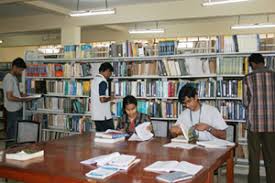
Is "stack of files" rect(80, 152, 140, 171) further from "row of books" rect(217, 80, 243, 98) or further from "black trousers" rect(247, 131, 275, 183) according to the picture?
"row of books" rect(217, 80, 243, 98)

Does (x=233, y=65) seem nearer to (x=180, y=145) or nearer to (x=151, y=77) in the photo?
(x=151, y=77)

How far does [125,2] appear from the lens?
7.06 meters

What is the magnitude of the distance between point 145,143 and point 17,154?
50.4 inches

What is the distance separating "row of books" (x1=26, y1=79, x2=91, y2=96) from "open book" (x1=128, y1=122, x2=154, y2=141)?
108 inches

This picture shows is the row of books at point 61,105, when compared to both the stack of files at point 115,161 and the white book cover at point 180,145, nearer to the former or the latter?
the white book cover at point 180,145

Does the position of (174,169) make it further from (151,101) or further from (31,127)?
(151,101)

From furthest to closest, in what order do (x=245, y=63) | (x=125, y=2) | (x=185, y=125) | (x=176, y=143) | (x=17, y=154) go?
(x=125, y=2) → (x=245, y=63) → (x=185, y=125) → (x=176, y=143) → (x=17, y=154)

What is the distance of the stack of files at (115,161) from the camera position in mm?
2428

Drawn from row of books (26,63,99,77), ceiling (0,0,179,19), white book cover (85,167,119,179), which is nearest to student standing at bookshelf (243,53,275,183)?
white book cover (85,167,119,179)

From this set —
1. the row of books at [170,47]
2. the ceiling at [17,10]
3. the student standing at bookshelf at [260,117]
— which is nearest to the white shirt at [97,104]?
the row of books at [170,47]

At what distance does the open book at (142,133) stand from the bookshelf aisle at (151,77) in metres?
0.61

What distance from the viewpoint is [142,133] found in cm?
361

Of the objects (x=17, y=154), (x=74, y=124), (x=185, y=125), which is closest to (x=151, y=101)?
(x=74, y=124)

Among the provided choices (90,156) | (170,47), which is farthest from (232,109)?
(90,156)
